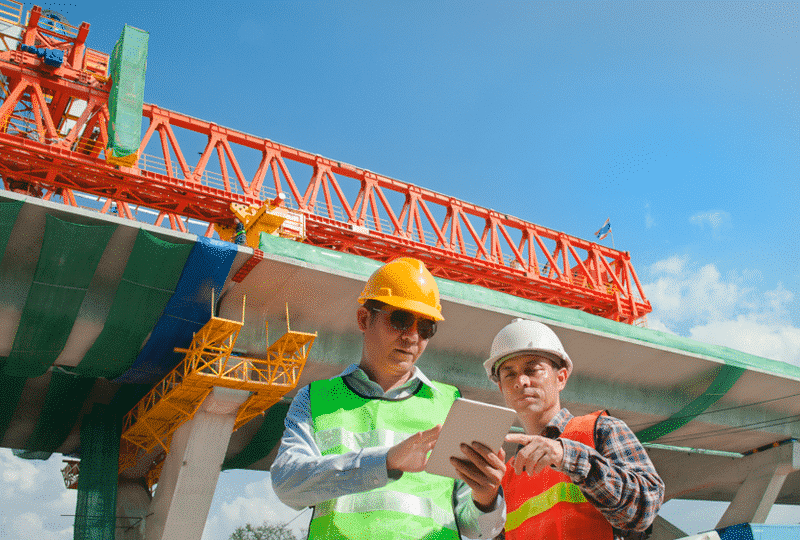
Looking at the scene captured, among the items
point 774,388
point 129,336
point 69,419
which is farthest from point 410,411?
point 774,388

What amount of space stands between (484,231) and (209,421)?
66.4 ft

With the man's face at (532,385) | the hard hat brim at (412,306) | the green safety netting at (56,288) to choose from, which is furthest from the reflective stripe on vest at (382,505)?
the green safety netting at (56,288)

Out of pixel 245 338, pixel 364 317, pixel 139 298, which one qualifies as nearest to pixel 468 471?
pixel 364 317

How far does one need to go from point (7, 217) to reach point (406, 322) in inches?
422

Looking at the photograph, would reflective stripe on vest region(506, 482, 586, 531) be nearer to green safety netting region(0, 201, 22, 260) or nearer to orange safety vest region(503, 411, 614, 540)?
orange safety vest region(503, 411, 614, 540)

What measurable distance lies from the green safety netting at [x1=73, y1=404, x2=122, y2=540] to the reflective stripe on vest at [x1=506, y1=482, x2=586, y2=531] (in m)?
13.8

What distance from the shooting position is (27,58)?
21.5 m

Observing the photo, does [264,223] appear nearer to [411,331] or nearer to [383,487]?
[411,331]

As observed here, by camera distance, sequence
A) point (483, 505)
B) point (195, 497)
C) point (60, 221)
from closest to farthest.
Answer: point (483, 505)
point (60, 221)
point (195, 497)

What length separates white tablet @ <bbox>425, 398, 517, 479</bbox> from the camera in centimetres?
220

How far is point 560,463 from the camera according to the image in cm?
268

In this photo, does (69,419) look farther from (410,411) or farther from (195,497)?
(410,411)

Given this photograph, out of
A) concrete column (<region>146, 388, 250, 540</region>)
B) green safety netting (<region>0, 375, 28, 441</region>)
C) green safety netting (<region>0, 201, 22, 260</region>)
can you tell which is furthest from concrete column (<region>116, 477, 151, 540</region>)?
green safety netting (<region>0, 201, 22, 260</region>)

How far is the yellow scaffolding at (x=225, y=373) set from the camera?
41.3ft
